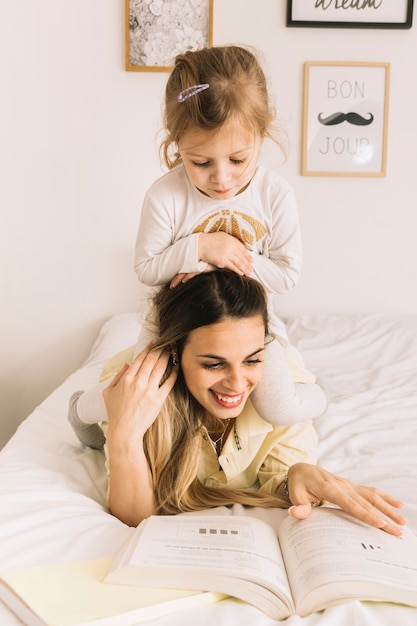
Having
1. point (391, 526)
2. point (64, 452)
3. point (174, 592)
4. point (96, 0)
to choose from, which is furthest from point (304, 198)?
point (174, 592)

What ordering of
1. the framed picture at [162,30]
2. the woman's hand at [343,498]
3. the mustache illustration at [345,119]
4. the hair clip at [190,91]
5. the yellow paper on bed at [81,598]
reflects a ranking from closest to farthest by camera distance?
1. the yellow paper on bed at [81,598]
2. the woman's hand at [343,498]
3. the hair clip at [190,91]
4. the framed picture at [162,30]
5. the mustache illustration at [345,119]

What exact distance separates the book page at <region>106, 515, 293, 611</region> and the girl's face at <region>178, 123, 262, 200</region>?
0.61 meters

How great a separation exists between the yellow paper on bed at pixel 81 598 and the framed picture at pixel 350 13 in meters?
2.16

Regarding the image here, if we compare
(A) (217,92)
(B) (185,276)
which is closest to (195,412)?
(B) (185,276)

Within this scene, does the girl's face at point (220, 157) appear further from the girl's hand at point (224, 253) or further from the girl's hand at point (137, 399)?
the girl's hand at point (137, 399)

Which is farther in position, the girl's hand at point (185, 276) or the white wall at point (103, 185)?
the white wall at point (103, 185)

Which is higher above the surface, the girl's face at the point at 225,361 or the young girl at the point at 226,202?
the young girl at the point at 226,202

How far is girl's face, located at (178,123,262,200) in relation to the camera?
Result: 115 centimetres

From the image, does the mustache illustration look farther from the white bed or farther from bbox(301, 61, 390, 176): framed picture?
the white bed

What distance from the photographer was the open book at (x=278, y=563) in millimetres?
803

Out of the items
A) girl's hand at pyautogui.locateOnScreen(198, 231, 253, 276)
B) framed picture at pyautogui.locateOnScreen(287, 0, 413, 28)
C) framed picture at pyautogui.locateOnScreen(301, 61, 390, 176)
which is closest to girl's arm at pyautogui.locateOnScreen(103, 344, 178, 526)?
girl's hand at pyautogui.locateOnScreen(198, 231, 253, 276)

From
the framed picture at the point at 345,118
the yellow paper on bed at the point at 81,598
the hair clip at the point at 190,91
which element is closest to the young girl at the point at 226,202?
the hair clip at the point at 190,91

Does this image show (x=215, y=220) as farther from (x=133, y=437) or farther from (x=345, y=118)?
(x=345, y=118)

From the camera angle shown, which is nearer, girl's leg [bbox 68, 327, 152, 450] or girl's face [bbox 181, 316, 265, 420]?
girl's face [bbox 181, 316, 265, 420]
